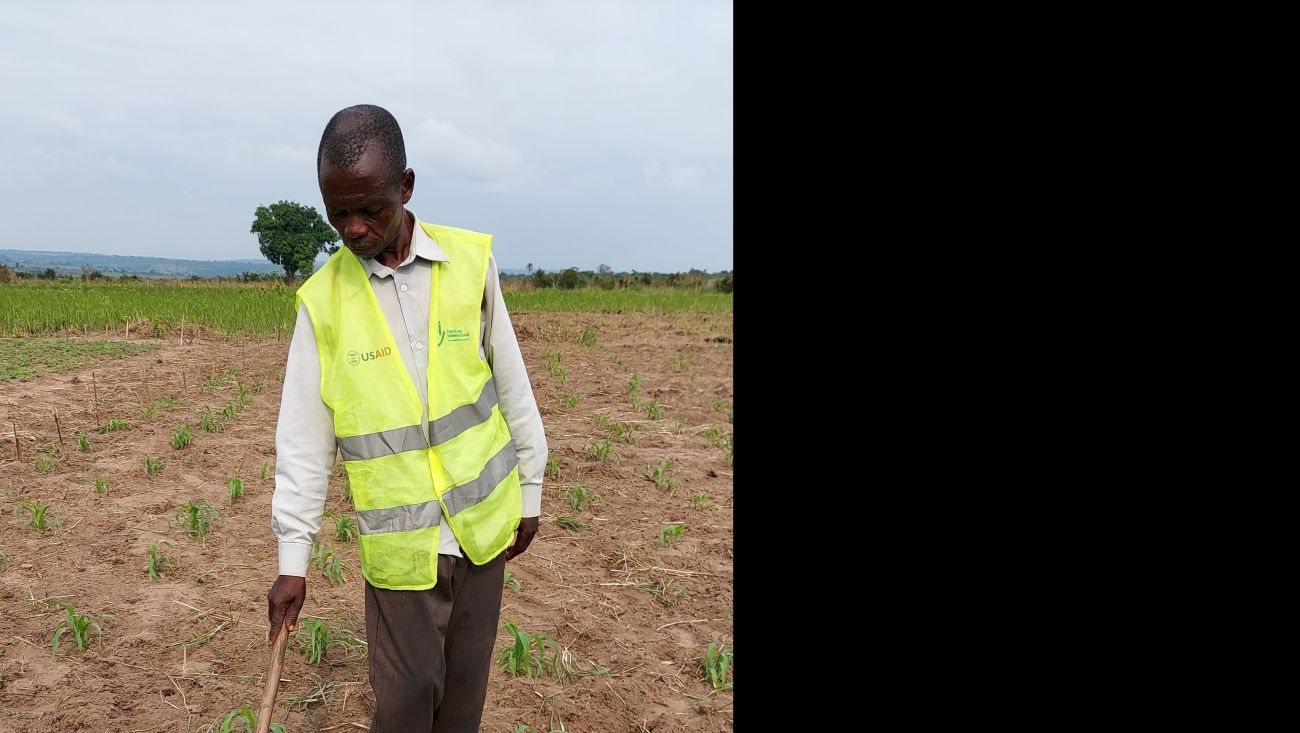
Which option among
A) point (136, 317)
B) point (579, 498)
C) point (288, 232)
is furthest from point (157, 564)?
point (288, 232)

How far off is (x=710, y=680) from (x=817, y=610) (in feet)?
9.84

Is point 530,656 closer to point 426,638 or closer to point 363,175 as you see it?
point 426,638

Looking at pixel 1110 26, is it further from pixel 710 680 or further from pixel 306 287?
pixel 710 680

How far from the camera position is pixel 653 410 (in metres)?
7.74

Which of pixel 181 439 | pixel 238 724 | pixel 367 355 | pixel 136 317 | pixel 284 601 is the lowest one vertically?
pixel 238 724

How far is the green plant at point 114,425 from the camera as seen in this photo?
6.77 m

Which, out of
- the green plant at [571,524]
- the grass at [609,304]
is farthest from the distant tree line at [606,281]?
the green plant at [571,524]

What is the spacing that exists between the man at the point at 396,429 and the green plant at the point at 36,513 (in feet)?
12.5

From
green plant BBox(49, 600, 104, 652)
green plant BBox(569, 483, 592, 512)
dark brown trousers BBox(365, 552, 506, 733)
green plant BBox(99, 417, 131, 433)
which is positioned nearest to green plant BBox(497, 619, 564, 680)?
dark brown trousers BBox(365, 552, 506, 733)

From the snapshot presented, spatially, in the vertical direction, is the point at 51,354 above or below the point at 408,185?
below

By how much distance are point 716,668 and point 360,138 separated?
2430 mm

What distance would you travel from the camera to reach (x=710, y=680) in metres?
3.30

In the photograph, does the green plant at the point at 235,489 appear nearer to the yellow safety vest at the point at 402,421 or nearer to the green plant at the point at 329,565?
the green plant at the point at 329,565

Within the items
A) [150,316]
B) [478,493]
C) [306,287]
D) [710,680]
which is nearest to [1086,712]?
[478,493]
